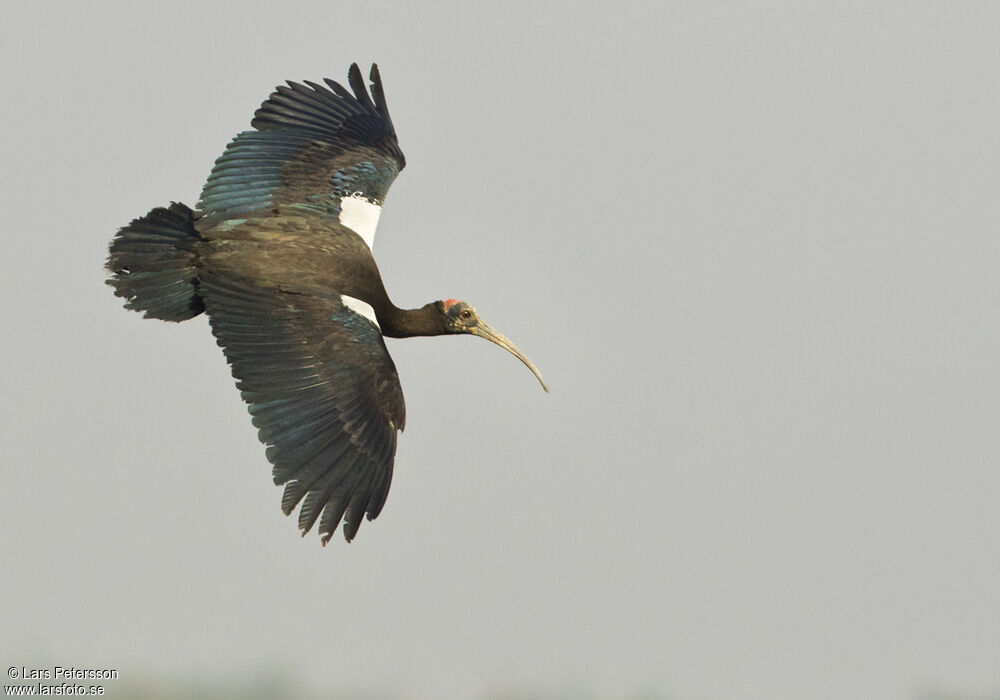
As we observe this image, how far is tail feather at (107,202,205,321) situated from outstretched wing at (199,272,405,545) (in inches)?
19.5

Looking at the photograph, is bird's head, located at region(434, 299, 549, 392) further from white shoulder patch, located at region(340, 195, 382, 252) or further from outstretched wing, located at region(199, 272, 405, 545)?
outstretched wing, located at region(199, 272, 405, 545)

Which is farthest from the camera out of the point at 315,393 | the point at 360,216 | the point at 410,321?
the point at 410,321

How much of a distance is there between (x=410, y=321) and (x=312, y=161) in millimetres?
2151

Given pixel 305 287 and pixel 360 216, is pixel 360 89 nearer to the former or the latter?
pixel 360 216

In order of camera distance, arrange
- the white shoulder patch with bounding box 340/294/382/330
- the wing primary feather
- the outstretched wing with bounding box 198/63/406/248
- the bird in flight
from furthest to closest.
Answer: the wing primary feather → the outstretched wing with bounding box 198/63/406/248 → the white shoulder patch with bounding box 340/294/382/330 → the bird in flight

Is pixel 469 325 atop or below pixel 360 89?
below

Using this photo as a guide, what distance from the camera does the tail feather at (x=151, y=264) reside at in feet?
56.0

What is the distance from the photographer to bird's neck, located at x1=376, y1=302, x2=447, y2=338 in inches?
734

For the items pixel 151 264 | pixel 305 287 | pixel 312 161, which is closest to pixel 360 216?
pixel 312 161

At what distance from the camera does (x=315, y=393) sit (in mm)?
16062

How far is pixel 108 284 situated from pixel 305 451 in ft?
10.3

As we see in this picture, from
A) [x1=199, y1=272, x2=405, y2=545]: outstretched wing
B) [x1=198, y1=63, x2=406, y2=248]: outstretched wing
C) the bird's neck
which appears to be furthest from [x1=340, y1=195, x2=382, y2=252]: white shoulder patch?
[x1=199, y1=272, x2=405, y2=545]: outstretched wing

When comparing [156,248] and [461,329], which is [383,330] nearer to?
[461,329]

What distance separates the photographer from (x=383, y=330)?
61.3ft
